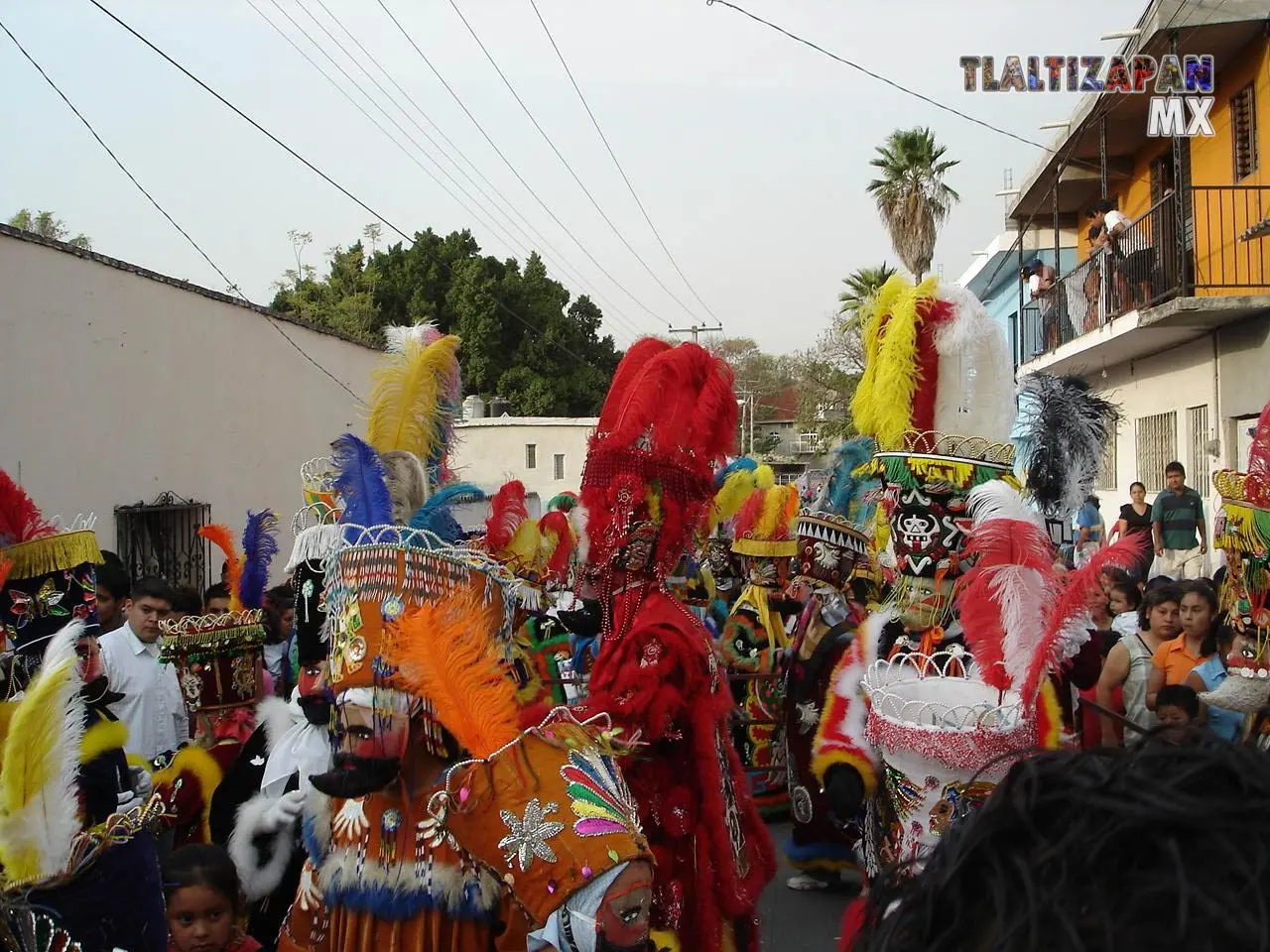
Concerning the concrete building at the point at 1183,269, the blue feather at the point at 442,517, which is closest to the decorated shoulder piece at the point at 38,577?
the blue feather at the point at 442,517

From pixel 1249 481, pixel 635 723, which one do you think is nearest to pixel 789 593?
pixel 1249 481

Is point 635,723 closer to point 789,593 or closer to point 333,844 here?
point 333,844

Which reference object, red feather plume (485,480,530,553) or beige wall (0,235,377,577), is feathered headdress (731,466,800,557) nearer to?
red feather plume (485,480,530,553)

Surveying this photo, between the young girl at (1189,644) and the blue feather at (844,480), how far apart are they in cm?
231

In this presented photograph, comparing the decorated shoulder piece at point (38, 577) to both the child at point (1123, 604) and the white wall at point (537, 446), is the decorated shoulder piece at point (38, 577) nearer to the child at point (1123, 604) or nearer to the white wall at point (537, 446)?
the child at point (1123, 604)

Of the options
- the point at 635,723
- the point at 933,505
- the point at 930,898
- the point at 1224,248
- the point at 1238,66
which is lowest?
the point at 635,723

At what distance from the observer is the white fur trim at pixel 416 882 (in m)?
2.70

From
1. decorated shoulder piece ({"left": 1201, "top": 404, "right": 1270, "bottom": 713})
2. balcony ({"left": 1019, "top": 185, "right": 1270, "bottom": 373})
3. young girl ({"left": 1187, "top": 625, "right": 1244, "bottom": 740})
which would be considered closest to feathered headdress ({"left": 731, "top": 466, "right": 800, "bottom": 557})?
young girl ({"left": 1187, "top": 625, "right": 1244, "bottom": 740})

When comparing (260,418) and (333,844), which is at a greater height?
(260,418)

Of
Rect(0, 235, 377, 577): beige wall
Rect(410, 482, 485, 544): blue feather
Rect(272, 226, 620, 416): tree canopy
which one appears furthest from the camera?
Rect(272, 226, 620, 416): tree canopy

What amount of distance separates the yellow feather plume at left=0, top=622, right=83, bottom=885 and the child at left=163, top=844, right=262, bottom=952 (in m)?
0.43

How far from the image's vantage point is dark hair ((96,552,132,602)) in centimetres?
613

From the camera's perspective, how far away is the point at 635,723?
3.34 meters

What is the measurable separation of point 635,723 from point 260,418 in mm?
12897
